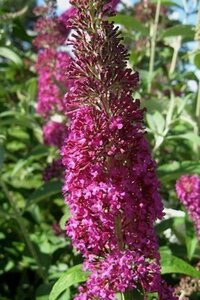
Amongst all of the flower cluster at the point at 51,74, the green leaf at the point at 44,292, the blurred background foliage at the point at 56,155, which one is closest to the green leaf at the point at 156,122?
the blurred background foliage at the point at 56,155

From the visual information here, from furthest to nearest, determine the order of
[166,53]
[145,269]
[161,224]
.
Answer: [166,53], [161,224], [145,269]

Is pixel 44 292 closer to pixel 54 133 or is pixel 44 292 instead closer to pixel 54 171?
pixel 54 171

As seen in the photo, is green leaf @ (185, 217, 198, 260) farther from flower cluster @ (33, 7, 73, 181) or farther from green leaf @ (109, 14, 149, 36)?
green leaf @ (109, 14, 149, 36)

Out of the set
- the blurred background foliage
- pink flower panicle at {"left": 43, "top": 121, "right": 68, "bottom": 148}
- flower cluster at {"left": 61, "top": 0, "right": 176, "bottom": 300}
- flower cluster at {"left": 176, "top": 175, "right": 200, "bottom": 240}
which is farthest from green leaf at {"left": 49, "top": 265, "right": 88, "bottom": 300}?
pink flower panicle at {"left": 43, "top": 121, "right": 68, "bottom": 148}

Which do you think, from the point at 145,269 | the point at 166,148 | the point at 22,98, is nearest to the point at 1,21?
the point at 22,98

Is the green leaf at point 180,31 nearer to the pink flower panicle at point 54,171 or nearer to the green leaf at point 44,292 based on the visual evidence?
the pink flower panicle at point 54,171

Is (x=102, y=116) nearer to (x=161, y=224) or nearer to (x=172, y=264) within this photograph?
(x=172, y=264)
